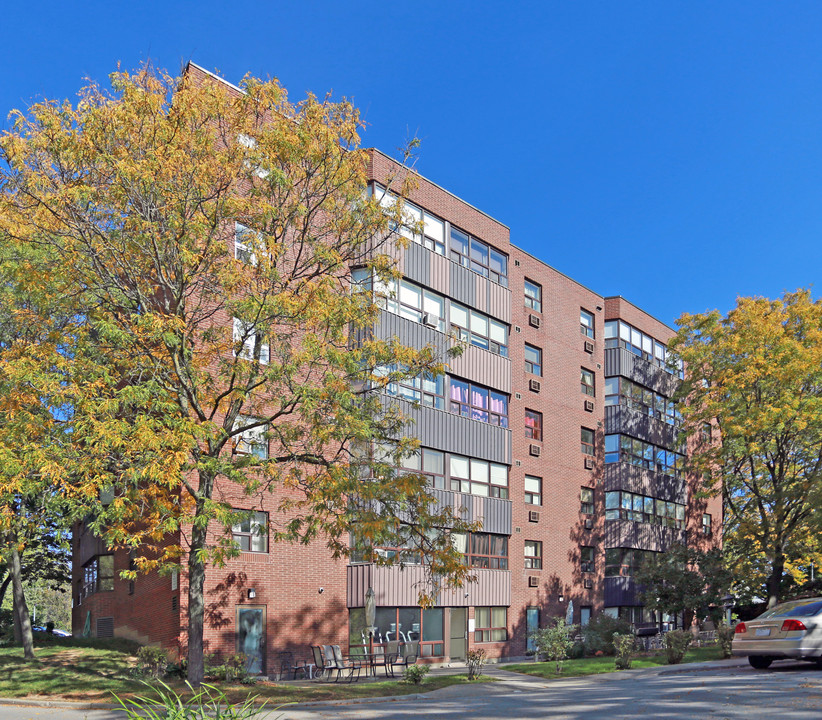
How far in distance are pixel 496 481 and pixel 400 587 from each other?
713 cm

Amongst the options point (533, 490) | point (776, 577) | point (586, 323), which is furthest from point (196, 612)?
point (586, 323)

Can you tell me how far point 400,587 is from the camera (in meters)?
28.1

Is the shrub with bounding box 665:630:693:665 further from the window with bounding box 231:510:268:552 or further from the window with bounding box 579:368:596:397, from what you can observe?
the window with bounding box 579:368:596:397

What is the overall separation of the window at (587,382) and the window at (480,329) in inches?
298

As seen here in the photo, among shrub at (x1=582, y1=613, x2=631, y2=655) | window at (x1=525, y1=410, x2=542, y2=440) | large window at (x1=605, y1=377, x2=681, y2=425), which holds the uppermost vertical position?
large window at (x1=605, y1=377, x2=681, y2=425)

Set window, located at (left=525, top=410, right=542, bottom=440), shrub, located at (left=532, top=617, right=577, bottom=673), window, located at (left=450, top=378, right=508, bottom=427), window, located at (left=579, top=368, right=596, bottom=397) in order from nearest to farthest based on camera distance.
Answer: shrub, located at (left=532, top=617, right=577, bottom=673)
window, located at (left=450, top=378, right=508, bottom=427)
window, located at (left=525, top=410, right=542, bottom=440)
window, located at (left=579, top=368, right=596, bottom=397)

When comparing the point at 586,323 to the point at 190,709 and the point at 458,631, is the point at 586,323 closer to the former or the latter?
the point at 458,631

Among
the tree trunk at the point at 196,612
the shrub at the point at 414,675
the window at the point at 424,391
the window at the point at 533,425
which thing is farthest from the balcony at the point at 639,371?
the tree trunk at the point at 196,612

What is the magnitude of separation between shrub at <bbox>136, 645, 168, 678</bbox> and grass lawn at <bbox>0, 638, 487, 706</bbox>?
40 cm

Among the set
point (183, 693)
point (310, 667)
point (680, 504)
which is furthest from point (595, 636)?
point (183, 693)

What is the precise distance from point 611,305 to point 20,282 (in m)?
33.0

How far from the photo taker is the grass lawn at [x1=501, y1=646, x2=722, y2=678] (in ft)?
80.4

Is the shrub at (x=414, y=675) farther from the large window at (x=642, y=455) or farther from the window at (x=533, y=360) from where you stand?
the large window at (x=642, y=455)

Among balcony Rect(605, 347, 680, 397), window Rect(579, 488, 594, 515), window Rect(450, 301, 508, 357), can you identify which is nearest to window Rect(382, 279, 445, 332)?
window Rect(450, 301, 508, 357)
